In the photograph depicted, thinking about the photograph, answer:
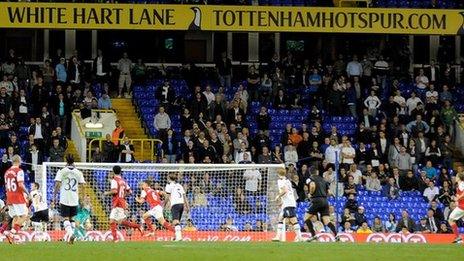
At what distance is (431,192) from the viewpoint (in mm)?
36281

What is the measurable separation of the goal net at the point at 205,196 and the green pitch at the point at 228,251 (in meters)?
5.52

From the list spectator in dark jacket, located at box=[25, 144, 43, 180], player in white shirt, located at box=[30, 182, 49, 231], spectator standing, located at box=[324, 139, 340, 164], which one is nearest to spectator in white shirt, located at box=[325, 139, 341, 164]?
spectator standing, located at box=[324, 139, 340, 164]

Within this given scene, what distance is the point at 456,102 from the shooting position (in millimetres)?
42469

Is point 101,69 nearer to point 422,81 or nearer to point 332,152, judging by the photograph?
point 332,152

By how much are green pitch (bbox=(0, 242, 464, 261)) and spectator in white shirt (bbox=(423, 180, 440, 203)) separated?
9.26 metres

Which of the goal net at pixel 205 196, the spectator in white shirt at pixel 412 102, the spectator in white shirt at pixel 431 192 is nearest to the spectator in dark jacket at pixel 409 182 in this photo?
the spectator in white shirt at pixel 431 192

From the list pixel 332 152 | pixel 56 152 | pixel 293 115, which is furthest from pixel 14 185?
pixel 293 115

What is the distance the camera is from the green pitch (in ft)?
75.2

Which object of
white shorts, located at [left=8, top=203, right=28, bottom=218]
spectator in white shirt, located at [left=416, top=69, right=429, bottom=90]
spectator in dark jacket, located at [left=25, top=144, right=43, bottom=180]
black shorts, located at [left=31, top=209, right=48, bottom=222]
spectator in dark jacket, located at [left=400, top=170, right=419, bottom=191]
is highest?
spectator in white shirt, located at [left=416, top=69, right=429, bottom=90]

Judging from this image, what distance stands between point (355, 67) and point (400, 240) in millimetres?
10329

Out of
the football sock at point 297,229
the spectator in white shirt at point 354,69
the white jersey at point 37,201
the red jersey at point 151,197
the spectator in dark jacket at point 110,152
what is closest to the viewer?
the white jersey at point 37,201

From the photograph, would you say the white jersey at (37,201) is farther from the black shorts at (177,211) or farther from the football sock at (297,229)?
the football sock at (297,229)

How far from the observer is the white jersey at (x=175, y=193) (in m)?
31.0

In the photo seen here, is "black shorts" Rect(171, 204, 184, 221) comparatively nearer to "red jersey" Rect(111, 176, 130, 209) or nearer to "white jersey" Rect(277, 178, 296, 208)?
"white jersey" Rect(277, 178, 296, 208)
